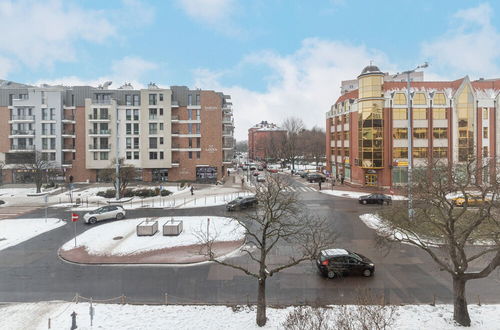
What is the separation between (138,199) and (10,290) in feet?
81.9

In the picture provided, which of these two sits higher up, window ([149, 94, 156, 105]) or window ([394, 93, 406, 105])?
window ([149, 94, 156, 105])

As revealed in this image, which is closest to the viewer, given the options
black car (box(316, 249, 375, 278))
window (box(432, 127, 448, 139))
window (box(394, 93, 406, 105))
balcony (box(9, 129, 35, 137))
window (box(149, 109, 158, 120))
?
black car (box(316, 249, 375, 278))

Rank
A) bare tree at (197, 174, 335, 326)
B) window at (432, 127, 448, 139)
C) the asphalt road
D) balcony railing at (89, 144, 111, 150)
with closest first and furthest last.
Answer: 1. bare tree at (197, 174, 335, 326)
2. the asphalt road
3. window at (432, 127, 448, 139)
4. balcony railing at (89, 144, 111, 150)

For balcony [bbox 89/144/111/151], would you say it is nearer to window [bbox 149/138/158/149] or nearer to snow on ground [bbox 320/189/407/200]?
window [bbox 149/138/158/149]

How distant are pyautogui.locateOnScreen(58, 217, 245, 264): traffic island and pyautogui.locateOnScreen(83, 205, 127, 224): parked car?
189 centimetres

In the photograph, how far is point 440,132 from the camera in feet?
144

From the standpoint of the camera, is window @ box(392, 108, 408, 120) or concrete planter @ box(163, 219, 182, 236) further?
window @ box(392, 108, 408, 120)

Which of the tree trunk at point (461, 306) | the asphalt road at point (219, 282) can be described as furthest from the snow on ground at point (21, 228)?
the tree trunk at point (461, 306)

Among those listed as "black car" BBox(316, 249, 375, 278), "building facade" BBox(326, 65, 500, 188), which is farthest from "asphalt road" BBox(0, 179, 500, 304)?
"building facade" BBox(326, 65, 500, 188)

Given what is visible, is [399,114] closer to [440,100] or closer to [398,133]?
[398,133]

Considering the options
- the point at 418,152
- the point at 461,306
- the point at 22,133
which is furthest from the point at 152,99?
the point at 461,306

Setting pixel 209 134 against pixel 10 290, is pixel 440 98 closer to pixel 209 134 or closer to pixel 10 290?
pixel 209 134

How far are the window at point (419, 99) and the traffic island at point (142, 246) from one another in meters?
35.0

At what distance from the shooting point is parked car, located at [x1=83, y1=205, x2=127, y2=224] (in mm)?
25605
